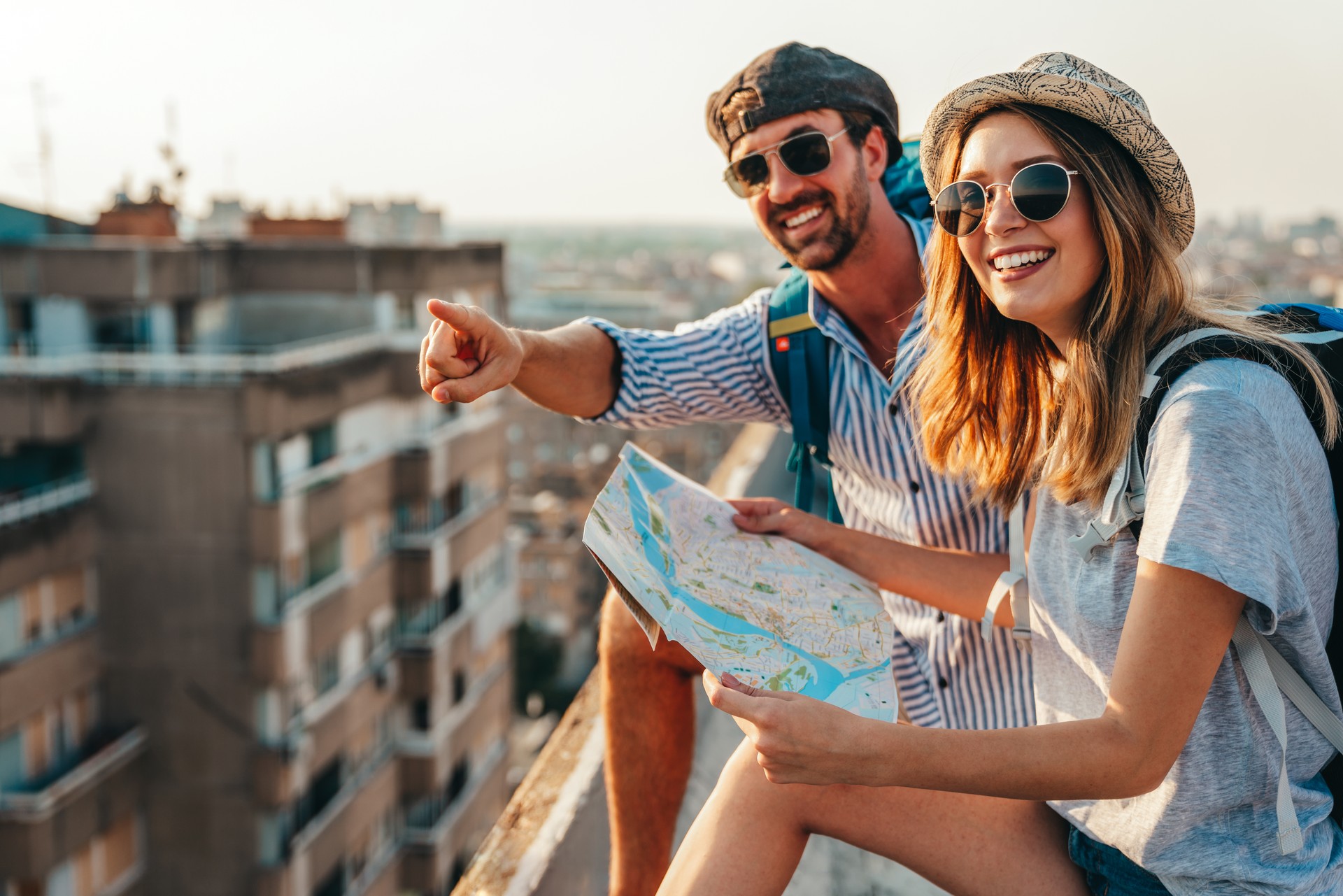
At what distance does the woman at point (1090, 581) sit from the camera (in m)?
1.43

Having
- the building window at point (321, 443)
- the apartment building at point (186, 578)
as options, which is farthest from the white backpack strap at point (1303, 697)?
the building window at point (321, 443)

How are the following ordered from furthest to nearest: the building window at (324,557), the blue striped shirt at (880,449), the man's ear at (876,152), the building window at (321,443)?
the building window at (324,557) → the building window at (321,443) → the man's ear at (876,152) → the blue striped shirt at (880,449)

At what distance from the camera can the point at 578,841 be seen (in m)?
2.55

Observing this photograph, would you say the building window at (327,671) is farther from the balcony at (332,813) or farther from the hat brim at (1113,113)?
the hat brim at (1113,113)

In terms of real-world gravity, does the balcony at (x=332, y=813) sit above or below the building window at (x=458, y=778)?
above

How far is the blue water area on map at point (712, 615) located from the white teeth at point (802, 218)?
2.87 feet

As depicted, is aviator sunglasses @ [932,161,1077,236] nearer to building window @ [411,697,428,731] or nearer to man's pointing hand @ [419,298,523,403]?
man's pointing hand @ [419,298,523,403]

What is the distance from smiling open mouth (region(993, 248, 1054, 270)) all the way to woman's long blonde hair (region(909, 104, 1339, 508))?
0.08 meters

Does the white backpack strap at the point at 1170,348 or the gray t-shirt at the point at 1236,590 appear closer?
the gray t-shirt at the point at 1236,590

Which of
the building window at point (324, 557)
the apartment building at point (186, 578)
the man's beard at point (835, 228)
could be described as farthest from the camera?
the building window at point (324, 557)

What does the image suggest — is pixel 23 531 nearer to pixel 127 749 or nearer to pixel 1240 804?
pixel 127 749

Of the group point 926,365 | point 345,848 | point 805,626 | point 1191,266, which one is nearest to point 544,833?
point 805,626

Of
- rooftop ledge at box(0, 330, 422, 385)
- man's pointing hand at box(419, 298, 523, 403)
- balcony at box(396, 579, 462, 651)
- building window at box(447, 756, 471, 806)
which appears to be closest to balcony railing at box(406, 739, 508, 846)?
→ building window at box(447, 756, 471, 806)

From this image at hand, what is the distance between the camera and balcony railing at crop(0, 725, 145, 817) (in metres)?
13.3
